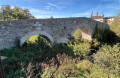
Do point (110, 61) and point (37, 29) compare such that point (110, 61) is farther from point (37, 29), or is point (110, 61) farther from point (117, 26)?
point (117, 26)

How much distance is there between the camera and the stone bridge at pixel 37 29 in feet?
17.6

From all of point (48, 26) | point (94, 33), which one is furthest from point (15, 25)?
point (94, 33)

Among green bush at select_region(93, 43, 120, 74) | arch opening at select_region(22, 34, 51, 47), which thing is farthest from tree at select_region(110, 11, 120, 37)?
arch opening at select_region(22, 34, 51, 47)

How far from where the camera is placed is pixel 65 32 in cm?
789

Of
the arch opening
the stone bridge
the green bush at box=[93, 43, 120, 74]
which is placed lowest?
the green bush at box=[93, 43, 120, 74]

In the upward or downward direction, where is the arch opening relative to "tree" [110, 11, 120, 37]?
downward

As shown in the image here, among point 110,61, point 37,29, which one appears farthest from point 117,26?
point 37,29

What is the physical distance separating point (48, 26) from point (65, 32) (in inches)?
82.4

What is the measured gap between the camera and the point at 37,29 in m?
6.20

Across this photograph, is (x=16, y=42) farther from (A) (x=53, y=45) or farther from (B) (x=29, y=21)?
(A) (x=53, y=45)

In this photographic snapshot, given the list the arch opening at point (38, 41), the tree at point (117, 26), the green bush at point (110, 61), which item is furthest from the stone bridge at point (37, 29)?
the tree at point (117, 26)

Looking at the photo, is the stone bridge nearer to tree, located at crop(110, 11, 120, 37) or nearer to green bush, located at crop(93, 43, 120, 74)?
green bush, located at crop(93, 43, 120, 74)

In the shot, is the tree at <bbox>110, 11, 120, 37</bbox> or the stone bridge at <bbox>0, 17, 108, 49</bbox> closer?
the stone bridge at <bbox>0, 17, 108, 49</bbox>

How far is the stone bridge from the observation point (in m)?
5.37
